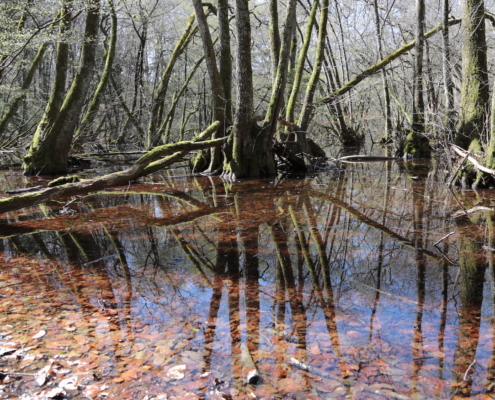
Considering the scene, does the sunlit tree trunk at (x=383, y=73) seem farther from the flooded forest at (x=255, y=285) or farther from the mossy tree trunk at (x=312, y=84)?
the flooded forest at (x=255, y=285)

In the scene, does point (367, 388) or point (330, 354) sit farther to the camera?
point (330, 354)

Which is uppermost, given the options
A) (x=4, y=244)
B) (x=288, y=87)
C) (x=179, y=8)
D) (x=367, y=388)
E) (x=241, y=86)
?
(x=179, y=8)

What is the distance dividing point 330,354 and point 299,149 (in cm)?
1042

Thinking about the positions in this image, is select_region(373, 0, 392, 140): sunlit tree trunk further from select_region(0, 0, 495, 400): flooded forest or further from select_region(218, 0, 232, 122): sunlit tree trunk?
select_region(0, 0, 495, 400): flooded forest

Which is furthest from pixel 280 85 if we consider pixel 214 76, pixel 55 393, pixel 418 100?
pixel 55 393

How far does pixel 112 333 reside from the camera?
2910mm

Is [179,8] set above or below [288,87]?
above

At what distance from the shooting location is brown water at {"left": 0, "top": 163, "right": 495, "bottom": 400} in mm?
2385

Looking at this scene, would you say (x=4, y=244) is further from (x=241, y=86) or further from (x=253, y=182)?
(x=241, y=86)

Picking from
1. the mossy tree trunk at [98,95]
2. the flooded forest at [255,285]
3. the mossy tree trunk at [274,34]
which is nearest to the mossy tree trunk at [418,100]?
the mossy tree trunk at [274,34]

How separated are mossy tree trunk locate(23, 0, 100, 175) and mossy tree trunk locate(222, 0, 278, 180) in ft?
14.6

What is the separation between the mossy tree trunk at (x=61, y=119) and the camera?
1202cm

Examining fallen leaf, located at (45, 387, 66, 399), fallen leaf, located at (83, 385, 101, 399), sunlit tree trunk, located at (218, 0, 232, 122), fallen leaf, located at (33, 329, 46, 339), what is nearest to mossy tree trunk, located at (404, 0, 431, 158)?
sunlit tree trunk, located at (218, 0, 232, 122)

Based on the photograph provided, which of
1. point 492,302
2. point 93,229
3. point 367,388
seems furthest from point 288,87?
point 367,388
